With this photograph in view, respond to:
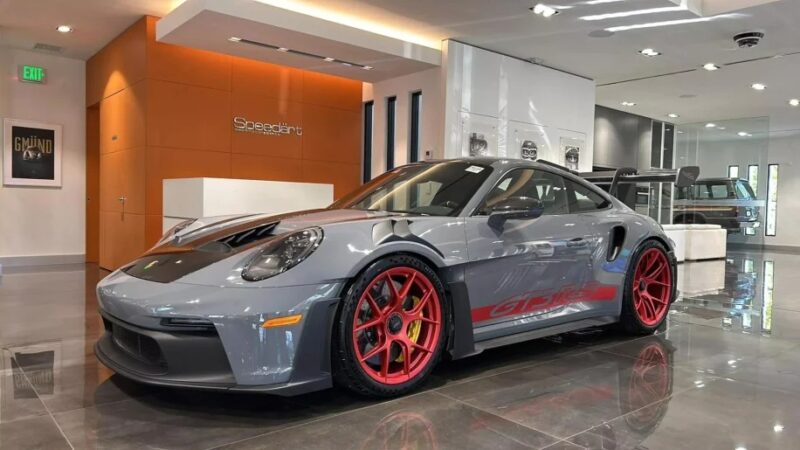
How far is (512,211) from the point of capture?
2785 mm

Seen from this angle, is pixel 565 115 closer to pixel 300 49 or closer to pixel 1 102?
pixel 300 49

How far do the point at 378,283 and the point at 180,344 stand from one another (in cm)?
82

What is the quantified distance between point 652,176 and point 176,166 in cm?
536

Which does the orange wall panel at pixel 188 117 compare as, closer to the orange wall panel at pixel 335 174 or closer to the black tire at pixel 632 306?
the orange wall panel at pixel 335 174

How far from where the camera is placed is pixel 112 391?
99.4 inches

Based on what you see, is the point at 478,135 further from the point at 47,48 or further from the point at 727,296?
the point at 47,48

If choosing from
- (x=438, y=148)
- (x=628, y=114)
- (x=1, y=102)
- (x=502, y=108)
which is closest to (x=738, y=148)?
(x=628, y=114)

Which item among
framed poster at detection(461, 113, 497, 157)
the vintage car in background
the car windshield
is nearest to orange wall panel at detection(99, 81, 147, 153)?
framed poster at detection(461, 113, 497, 157)

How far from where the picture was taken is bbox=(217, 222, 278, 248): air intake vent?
249 centimetres

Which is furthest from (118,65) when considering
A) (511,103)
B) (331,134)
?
(511,103)

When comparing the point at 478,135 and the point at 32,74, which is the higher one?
the point at 32,74

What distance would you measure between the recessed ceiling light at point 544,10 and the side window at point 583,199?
3147 mm

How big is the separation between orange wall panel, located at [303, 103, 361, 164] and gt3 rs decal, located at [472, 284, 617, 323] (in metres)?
5.69

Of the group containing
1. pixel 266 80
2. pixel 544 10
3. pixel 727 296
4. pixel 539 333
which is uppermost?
pixel 544 10
